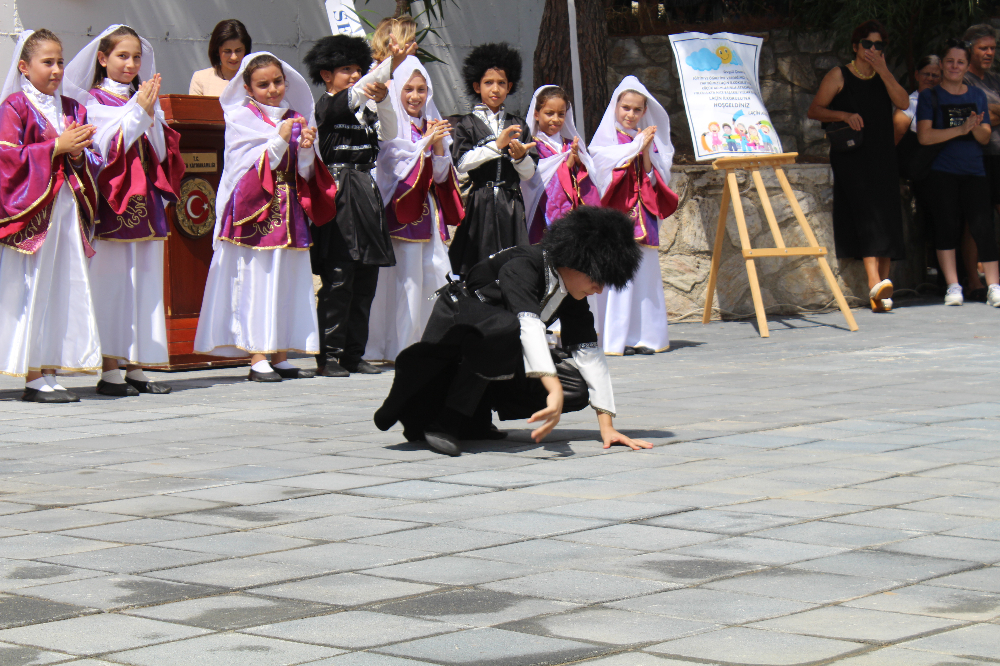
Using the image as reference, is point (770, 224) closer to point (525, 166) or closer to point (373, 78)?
point (525, 166)

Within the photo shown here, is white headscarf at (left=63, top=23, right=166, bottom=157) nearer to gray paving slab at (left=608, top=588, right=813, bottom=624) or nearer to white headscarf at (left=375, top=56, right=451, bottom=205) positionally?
white headscarf at (left=375, top=56, right=451, bottom=205)

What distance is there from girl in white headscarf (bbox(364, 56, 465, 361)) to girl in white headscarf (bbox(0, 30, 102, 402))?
1.94 meters

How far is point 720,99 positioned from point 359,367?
3.78 meters

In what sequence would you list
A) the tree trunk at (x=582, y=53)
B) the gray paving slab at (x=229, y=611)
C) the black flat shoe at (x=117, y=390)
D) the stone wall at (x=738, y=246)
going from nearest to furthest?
the gray paving slab at (x=229, y=611), the black flat shoe at (x=117, y=390), the stone wall at (x=738, y=246), the tree trunk at (x=582, y=53)

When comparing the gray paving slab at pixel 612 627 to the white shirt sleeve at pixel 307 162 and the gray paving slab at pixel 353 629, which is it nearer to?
the gray paving slab at pixel 353 629

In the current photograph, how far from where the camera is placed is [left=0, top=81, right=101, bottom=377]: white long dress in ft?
23.5

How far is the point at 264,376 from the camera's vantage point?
8188 mm

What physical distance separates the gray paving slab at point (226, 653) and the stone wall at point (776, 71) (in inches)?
426

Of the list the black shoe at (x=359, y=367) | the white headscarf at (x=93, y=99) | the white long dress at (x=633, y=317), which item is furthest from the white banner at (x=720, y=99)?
the white headscarf at (x=93, y=99)

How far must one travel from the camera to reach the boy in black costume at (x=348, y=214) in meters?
8.26

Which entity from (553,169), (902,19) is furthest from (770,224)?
(902,19)

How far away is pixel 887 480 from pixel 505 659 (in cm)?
233

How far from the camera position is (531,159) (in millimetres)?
8961

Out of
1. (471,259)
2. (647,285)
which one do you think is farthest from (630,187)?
(471,259)
